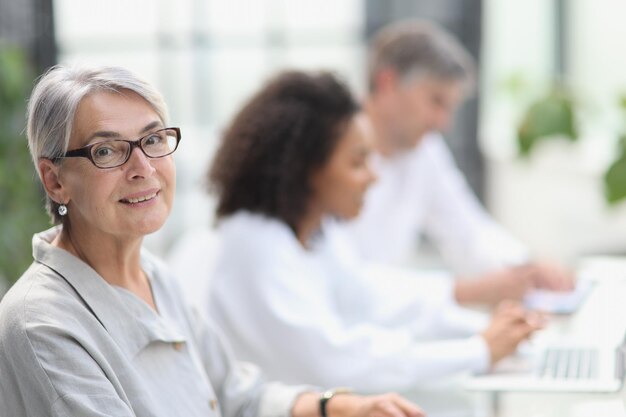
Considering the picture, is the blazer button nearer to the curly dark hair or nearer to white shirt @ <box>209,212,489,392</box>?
white shirt @ <box>209,212,489,392</box>

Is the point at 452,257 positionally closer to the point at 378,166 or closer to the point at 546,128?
the point at 378,166

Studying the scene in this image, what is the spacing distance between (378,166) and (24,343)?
217 cm

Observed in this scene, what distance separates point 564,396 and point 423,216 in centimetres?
173

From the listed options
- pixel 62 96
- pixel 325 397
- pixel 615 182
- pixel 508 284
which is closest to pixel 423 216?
pixel 508 284

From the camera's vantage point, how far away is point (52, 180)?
1465 millimetres

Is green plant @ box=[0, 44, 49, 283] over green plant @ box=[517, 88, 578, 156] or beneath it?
beneath

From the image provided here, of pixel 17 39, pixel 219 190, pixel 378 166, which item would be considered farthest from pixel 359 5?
pixel 219 190

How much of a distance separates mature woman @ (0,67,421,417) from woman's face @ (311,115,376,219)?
29.4 inches

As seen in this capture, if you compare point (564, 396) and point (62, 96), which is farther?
point (564, 396)

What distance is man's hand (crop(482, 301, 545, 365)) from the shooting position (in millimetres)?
2148

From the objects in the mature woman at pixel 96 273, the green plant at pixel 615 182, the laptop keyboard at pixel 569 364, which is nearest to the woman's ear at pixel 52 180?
the mature woman at pixel 96 273

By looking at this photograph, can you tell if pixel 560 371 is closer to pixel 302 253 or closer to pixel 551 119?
pixel 302 253

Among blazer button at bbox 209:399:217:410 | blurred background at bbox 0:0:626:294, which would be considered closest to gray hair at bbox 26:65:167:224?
blazer button at bbox 209:399:217:410

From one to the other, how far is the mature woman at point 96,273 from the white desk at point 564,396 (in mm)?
601
